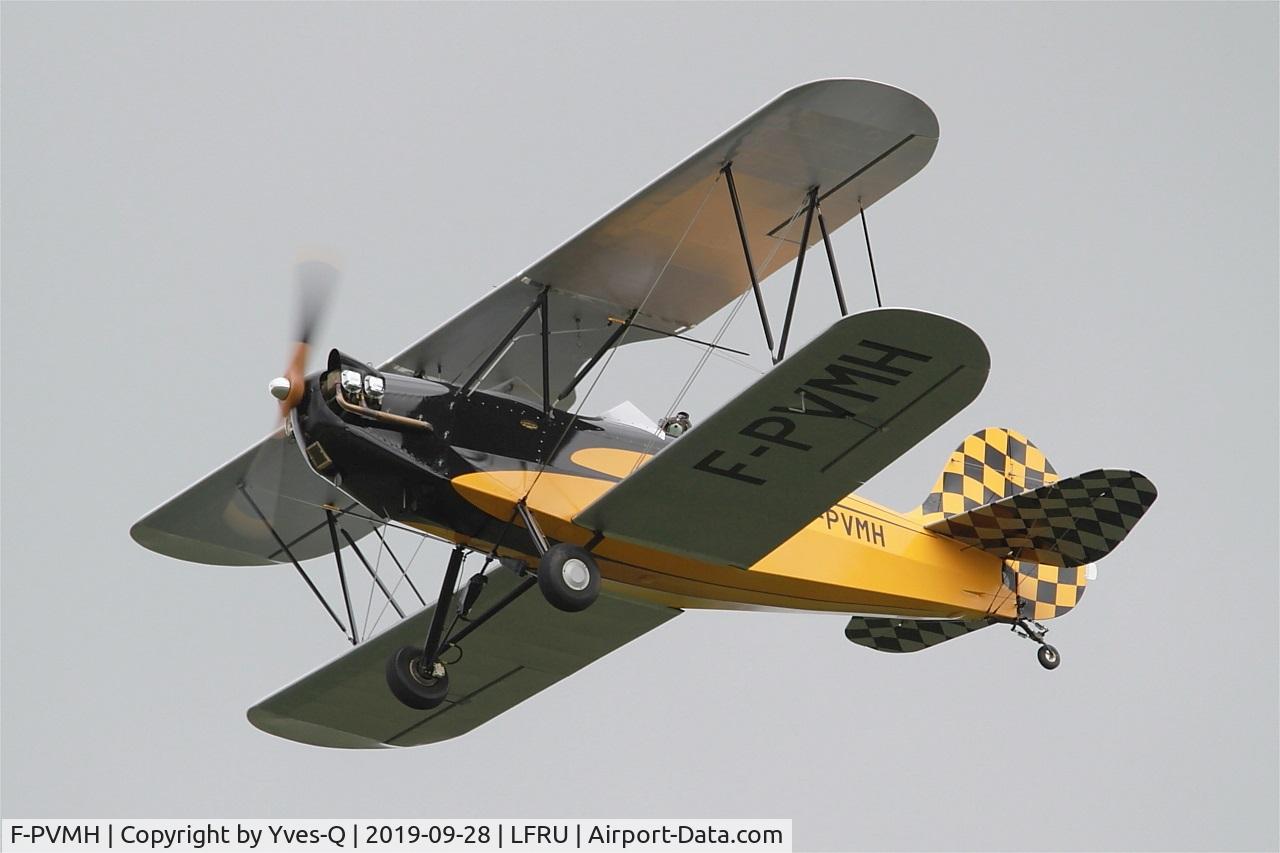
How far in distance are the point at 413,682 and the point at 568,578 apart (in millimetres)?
1515

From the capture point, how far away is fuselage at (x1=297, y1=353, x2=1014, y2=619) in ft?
44.3

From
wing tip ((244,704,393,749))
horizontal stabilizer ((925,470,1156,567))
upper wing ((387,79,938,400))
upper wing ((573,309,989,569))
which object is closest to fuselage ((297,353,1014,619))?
upper wing ((573,309,989,569))

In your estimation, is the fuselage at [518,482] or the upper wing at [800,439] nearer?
the upper wing at [800,439]

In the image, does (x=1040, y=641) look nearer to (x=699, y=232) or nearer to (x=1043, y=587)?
(x=1043, y=587)

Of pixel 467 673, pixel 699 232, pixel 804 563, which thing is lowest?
pixel 467 673

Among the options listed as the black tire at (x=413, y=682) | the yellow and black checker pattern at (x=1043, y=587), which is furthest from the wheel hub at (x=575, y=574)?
the yellow and black checker pattern at (x=1043, y=587)

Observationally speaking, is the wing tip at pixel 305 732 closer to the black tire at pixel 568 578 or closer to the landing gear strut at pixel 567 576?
the landing gear strut at pixel 567 576

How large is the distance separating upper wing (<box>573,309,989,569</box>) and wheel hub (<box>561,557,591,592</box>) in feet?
1.24

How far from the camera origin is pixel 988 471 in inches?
669

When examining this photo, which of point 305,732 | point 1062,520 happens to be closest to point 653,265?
point 1062,520

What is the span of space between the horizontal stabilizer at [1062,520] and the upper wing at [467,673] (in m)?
2.59

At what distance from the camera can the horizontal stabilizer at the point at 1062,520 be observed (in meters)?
15.0

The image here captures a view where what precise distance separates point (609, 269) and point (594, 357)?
2.07 feet

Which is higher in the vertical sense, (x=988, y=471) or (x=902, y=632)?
(x=988, y=471)
